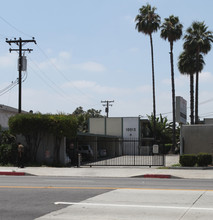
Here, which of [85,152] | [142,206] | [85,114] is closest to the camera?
[142,206]

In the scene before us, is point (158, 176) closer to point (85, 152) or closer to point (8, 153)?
point (8, 153)

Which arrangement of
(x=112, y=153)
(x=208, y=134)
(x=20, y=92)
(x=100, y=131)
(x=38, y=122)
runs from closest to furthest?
1. (x=38, y=122)
2. (x=208, y=134)
3. (x=20, y=92)
4. (x=112, y=153)
5. (x=100, y=131)

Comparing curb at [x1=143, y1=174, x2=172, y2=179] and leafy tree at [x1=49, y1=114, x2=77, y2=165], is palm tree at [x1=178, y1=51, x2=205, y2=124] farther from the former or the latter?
curb at [x1=143, y1=174, x2=172, y2=179]

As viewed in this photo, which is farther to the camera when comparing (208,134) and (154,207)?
(208,134)

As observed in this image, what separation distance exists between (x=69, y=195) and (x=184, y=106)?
2417cm

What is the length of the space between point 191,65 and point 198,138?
25904 mm

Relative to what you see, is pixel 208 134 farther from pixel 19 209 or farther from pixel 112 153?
pixel 112 153

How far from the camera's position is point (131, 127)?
198 feet

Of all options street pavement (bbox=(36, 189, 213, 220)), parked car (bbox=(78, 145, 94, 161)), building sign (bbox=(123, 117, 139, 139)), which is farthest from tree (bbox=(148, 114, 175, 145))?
street pavement (bbox=(36, 189, 213, 220))

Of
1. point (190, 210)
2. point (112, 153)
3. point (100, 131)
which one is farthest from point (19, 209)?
point (100, 131)

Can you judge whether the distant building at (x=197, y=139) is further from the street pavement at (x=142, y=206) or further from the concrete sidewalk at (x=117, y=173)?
the street pavement at (x=142, y=206)

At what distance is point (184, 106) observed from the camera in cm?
3509

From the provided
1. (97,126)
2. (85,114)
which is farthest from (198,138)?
(85,114)

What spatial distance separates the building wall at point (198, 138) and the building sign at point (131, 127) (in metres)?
29.8
